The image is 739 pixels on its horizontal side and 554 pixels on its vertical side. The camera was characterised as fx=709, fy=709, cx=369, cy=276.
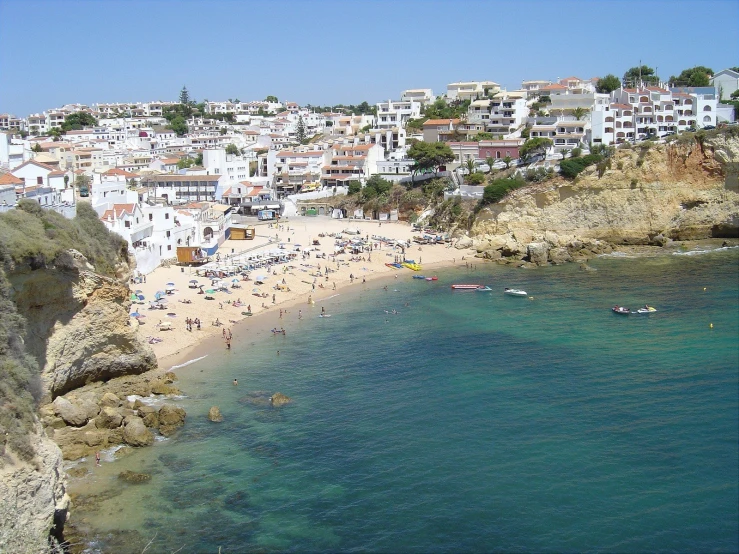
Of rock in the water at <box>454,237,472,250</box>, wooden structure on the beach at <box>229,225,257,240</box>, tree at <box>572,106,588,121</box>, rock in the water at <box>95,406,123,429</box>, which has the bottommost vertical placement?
rock in the water at <box>95,406,123,429</box>

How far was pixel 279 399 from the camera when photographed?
91.7ft

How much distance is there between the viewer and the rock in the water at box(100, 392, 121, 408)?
26.8 metres

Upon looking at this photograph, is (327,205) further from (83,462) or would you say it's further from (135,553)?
(135,553)

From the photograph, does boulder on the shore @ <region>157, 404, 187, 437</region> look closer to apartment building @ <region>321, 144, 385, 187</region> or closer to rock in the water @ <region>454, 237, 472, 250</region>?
rock in the water @ <region>454, 237, 472, 250</region>

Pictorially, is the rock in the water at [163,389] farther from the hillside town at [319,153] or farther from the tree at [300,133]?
the tree at [300,133]

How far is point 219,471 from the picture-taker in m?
22.5

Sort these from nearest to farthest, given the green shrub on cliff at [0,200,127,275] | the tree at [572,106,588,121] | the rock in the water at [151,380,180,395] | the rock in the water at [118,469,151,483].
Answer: the rock in the water at [118,469,151,483] < the green shrub on cliff at [0,200,127,275] < the rock in the water at [151,380,180,395] < the tree at [572,106,588,121]

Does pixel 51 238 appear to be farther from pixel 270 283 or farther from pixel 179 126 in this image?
pixel 179 126

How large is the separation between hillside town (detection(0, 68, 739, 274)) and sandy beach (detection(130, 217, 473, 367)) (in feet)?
10.6

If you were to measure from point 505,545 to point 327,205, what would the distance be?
57.8 meters

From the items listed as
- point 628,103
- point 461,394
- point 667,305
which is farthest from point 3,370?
point 628,103

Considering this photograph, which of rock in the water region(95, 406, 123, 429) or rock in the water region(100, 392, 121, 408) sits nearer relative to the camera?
rock in the water region(95, 406, 123, 429)

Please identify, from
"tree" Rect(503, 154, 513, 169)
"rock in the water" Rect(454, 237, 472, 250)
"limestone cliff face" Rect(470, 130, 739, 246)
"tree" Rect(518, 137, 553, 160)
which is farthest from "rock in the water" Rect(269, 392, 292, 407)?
"tree" Rect(518, 137, 553, 160)

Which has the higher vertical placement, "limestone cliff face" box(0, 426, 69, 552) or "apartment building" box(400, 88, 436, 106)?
"apartment building" box(400, 88, 436, 106)
